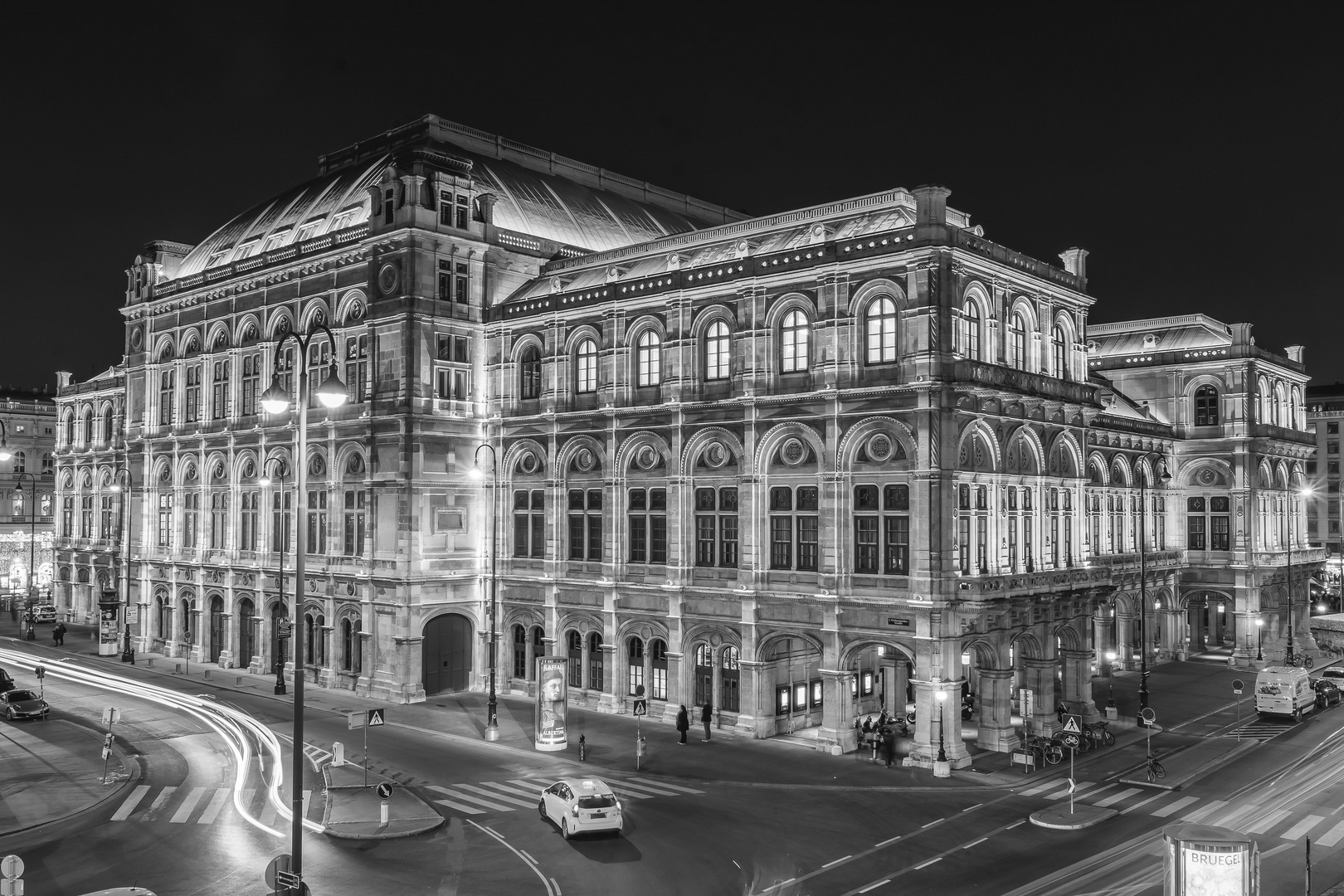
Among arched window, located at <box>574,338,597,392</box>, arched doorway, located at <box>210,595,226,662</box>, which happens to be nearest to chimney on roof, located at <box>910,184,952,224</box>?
arched window, located at <box>574,338,597,392</box>

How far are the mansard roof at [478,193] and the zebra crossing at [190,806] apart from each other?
33.6 metres

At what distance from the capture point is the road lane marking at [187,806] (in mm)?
A: 33094

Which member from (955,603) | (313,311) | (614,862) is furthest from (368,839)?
(313,311)

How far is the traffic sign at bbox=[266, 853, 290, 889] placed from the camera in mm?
21695

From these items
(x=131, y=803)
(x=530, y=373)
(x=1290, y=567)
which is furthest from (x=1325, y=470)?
(x=131, y=803)

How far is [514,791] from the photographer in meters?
36.6

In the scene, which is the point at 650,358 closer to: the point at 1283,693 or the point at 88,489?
the point at 1283,693

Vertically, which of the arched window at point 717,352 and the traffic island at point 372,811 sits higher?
the arched window at point 717,352

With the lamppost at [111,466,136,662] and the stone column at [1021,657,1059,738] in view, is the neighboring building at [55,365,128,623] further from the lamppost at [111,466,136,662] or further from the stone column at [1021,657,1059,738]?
the stone column at [1021,657,1059,738]

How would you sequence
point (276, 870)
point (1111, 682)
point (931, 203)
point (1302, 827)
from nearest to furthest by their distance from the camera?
point (276, 870)
point (1302, 827)
point (931, 203)
point (1111, 682)

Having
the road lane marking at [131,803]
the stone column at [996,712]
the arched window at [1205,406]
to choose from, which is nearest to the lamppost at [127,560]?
the road lane marking at [131,803]

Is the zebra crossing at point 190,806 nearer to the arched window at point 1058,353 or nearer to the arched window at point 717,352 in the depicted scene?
the arched window at point 717,352

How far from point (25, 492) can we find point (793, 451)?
362ft

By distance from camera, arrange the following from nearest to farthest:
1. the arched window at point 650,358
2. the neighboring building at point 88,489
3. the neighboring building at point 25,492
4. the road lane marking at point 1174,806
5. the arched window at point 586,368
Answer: the road lane marking at point 1174,806, the arched window at point 650,358, the arched window at point 586,368, the neighboring building at point 88,489, the neighboring building at point 25,492
